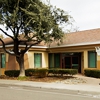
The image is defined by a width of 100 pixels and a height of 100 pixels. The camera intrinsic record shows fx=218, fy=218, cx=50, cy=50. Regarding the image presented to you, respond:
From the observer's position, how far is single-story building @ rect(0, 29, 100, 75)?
23.7 meters

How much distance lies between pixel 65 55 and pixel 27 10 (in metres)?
10.5

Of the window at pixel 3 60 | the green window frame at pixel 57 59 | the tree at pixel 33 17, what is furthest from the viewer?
the green window frame at pixel 57 59

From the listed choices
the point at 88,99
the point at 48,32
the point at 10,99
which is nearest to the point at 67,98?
the point at 88,99

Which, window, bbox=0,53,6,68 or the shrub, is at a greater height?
window, bbox=0,53,6,68

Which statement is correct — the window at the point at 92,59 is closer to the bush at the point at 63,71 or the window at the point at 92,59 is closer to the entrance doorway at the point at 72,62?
the bush at the point at 63,71

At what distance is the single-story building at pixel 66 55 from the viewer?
23.7m

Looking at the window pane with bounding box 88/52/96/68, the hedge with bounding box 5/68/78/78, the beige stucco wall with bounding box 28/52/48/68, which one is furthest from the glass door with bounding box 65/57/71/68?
the hedge with bounding box 5/68/78/78

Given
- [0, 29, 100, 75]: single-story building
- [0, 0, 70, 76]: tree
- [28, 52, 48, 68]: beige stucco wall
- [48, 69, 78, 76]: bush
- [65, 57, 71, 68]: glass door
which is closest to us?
[0, 0, 70, 76]: tree

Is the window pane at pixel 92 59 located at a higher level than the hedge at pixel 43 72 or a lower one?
higher

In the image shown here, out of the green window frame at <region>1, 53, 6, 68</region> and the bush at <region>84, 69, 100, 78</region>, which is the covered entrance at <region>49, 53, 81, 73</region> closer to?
the bush at <region>84, 69, 100, 78</region>

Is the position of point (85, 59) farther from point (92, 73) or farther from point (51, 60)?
point (51, 60)

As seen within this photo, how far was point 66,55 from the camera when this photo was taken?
1091 inches

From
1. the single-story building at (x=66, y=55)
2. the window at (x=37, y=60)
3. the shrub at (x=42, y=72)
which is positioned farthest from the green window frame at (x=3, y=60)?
the shrub at (x=42, y=72)

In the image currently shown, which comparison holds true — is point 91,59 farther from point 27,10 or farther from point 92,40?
point 27,10
